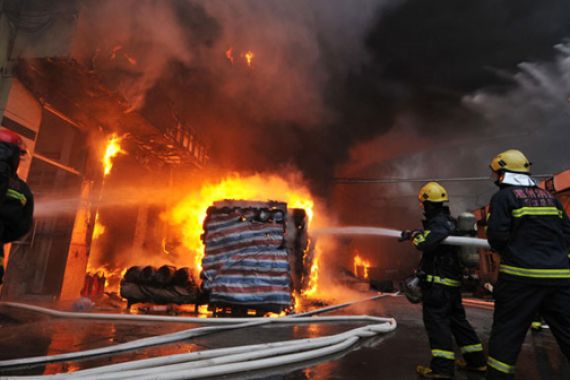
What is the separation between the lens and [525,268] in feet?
8.54

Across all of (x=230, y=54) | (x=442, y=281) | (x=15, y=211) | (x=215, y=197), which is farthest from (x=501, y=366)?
(x=230, y=54)

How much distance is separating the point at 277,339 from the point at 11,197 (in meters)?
3.28

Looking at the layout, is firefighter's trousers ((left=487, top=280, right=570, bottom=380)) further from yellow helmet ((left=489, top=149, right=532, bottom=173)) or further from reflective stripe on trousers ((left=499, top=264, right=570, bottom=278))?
yellow helmet ((left=489, top=149, right=532, bottom=173))

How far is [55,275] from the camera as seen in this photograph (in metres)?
8.45

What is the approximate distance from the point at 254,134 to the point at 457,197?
20562 millimetres

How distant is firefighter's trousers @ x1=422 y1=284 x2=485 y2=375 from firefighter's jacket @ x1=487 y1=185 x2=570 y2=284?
629mm

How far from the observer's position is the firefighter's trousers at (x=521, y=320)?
8.20 ft

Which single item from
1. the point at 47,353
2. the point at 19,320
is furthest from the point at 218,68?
the point at 47,353

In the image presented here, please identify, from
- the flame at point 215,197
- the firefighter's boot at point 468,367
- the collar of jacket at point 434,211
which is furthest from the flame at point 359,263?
the collar of jacket at point 434,211

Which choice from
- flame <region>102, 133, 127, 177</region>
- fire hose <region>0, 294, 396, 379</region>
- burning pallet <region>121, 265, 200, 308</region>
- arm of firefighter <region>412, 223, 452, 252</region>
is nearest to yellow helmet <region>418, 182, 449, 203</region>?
arm of firefighter <region>412, 223, 452, 252</region>

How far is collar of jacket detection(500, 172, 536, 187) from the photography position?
9.61 ft

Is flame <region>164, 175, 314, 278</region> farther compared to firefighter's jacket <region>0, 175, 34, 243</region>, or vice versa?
flame <region>164, 175, 314, 278</region>

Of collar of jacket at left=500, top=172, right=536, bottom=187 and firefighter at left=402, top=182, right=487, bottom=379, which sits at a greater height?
collar of jacket at left=500, top=172, right=536, bottom=187

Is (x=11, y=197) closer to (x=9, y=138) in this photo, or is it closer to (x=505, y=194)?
(x=9, y=138)
